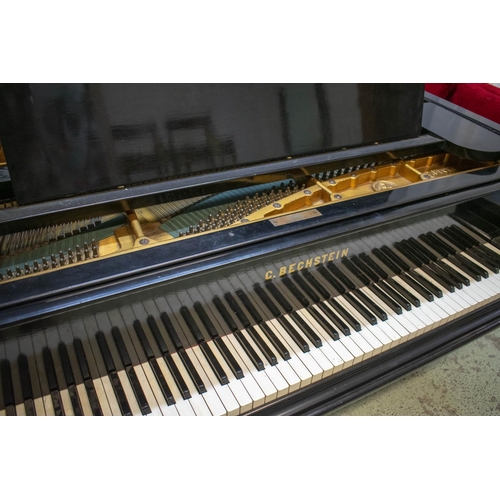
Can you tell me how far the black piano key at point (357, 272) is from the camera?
1974 mm

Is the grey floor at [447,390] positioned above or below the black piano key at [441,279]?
below

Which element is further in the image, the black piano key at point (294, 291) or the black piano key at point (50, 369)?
the black piano key at point (294, 291)

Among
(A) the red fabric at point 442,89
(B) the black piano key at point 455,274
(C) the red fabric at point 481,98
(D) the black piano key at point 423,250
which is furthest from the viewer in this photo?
(A) the red fabric at point 442,89

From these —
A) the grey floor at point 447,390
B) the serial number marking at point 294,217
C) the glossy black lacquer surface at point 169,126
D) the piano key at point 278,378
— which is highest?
the glossy black lacquer surface at point 169,126

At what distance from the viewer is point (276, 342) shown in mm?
1872

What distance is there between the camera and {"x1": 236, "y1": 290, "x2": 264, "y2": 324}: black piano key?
5.79 ft

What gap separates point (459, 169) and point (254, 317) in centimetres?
143

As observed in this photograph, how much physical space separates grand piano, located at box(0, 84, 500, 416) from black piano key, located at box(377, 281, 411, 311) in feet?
0.03

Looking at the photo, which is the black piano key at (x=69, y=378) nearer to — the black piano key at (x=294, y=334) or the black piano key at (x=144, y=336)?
the black piano key at (x=144, y=336)

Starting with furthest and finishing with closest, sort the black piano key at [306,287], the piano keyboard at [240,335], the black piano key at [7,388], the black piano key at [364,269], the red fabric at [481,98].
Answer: the red fabric at [481,98] → the black piano key at [364,269] → the black piano key at [306,287] → the piano keyboard at [240,335] → the black piano key at [7,388]

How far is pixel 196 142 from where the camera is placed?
5.74ft

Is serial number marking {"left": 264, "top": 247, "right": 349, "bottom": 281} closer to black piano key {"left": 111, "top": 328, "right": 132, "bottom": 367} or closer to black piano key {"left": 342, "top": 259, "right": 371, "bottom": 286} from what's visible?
black piano key {"left": 342, "top": 259, "right": 371, "bottom": 286}

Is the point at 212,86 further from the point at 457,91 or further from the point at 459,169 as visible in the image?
the point at 457,91

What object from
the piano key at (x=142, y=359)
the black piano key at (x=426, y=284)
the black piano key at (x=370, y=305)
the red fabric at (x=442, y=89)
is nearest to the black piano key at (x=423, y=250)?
the black piano key at (x=426, y=284)
